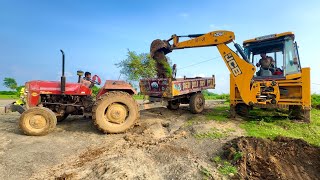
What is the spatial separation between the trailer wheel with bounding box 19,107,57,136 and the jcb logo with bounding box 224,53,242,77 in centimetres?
602

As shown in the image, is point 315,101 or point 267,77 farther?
point 315,101

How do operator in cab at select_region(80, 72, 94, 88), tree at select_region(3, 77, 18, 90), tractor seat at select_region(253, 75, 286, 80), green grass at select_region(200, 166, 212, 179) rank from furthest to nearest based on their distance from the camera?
tree at select_region(3, 77, 18, 90)
tractor seat at select_region(253, 75, 286, 80)
operator in cab at select_region(80, 72, 94, 88)
green grass at select_region(200, 166, 212, 179)

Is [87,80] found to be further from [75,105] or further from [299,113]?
[299,113]

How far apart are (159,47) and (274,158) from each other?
655 cm

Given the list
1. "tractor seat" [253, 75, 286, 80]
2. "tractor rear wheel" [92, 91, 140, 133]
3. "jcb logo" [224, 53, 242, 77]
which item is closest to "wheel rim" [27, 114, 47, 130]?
"tractor rear wheel" [92, 91, 140, 133]

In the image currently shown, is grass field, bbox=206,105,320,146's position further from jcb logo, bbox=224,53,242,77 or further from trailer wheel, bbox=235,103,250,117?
jcb logo, bbox=224,53,242,77

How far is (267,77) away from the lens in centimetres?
955

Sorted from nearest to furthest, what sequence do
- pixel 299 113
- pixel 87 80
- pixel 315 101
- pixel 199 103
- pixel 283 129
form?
pixel 283 129 → pixel 87 80 → pixel 299 113 → pixel 199 103 → pixel 315 101

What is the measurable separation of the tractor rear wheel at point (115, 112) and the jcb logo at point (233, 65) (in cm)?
395

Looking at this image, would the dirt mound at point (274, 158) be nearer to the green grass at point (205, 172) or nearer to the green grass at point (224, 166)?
the green grass at point (224, 166)

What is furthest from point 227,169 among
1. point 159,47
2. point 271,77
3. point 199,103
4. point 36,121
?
point 159,47

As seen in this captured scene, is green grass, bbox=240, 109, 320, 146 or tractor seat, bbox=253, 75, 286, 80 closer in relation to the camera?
green grass, bbox=240, 109, 320, 146

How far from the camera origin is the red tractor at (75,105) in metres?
6.97

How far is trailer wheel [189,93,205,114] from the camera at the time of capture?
10.7 meters
